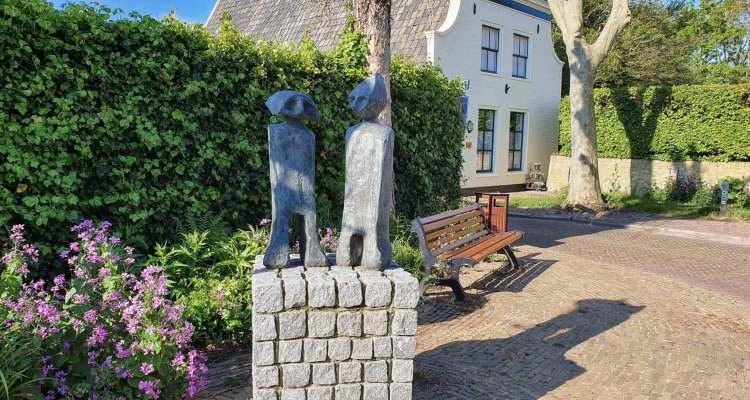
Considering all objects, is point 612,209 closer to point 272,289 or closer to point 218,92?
point 218,92

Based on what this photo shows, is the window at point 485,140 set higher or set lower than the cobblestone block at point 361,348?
higher

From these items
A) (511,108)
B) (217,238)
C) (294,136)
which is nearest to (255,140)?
(217,238)

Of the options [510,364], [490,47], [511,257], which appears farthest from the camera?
[490,47]

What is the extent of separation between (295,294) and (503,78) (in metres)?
15.6

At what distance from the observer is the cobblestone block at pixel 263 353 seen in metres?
3.04

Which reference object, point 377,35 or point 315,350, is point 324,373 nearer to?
point 315,350

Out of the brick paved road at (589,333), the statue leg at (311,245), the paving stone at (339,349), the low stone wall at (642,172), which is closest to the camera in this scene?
the paving stone at (339,349)

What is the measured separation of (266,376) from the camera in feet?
10.1

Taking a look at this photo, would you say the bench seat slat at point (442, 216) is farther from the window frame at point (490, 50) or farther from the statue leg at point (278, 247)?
the window frame at point (490, 50)

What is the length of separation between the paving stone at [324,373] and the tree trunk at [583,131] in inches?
493

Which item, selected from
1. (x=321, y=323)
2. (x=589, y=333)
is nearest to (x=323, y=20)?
(x=589, y=333)

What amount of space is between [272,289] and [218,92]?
346cm

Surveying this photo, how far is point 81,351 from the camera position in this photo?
10.3ft

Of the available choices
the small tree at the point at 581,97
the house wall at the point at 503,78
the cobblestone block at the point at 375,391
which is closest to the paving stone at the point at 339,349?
the cobblestone block at the point at 375,391
